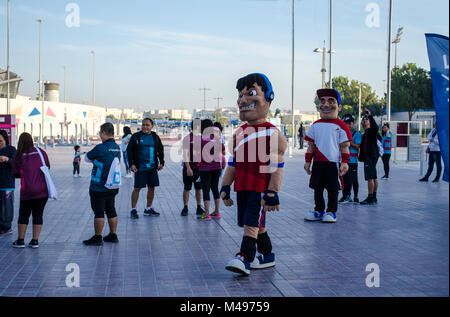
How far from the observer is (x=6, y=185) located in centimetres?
725

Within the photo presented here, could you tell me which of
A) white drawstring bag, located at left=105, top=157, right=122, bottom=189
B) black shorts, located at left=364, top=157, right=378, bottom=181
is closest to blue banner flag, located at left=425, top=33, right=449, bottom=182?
white drawstring bag, located at left=105, top=157, right=122, bottom=189

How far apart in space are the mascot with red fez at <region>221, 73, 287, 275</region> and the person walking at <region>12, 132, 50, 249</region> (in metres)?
2.51

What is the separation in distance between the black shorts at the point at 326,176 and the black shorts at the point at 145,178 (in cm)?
268

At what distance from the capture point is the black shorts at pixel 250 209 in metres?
5.28

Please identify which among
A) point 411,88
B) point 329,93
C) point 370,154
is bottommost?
point 370,154

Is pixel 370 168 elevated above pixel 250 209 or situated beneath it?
elevated above

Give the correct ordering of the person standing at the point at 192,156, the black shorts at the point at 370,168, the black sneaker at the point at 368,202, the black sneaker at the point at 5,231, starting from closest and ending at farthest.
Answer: the black sneaker at the point at 5,231 < the person standing at the point at 192,156 < the black shorts at the point at 370,168 < the black sneaker at the point at 368,202

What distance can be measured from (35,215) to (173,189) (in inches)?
256

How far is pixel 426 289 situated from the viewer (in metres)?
4.64

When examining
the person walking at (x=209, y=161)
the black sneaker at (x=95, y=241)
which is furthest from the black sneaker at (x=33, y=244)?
the person walking at (x=209, y=161)

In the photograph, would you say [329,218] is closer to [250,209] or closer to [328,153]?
[328,153]

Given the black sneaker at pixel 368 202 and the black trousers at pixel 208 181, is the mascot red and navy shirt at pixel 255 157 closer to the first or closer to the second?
the black trousers at pixel 208 181

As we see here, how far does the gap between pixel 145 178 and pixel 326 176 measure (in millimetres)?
3025

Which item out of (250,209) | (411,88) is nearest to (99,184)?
(250,209)
